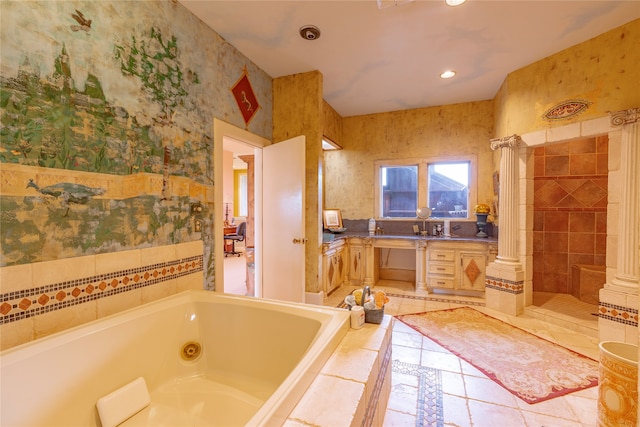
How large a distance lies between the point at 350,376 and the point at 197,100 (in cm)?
218

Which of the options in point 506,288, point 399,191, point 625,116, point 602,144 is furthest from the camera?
point 399,191

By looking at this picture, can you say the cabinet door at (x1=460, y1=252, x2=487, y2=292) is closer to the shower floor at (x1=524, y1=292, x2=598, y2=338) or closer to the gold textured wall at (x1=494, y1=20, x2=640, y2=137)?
the shower floor at (x1=524, y1=292, x2=598, y2=338)

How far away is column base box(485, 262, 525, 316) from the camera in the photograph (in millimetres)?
2982

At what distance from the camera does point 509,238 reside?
10.0 feet

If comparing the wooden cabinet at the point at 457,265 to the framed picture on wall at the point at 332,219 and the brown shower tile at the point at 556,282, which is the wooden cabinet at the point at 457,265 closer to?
the brown shower tile at the point at 556,282

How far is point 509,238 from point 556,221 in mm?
1269

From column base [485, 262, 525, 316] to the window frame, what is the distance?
1095 mm

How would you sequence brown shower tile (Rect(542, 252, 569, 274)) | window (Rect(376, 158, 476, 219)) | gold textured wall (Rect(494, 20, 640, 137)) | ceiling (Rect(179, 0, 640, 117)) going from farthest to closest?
1. window (Rect(376, 158, 476, 219))
2. brown shower tile (Rect(542, 252, 569, 274))
3. gold textured wall (Rect(494, 20, 640, 137))
4. ceiling (Rect(179, 0, 640, 117))

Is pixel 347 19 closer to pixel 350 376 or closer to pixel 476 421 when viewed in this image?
pixel 350 376

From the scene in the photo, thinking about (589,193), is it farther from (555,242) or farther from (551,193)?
(555,242)

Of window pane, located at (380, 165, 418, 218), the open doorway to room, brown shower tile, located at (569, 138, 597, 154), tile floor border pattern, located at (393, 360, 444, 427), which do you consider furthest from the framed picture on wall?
brown shower tile, located at (569, 138, 597, 154)

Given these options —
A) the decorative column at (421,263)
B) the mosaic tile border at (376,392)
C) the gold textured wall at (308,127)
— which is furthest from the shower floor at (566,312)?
the gold textured wall at (308,127)

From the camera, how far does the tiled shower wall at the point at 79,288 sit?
1216 millimetres

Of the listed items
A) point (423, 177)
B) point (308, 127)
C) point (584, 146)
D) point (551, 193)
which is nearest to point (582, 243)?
point (551, 193)
